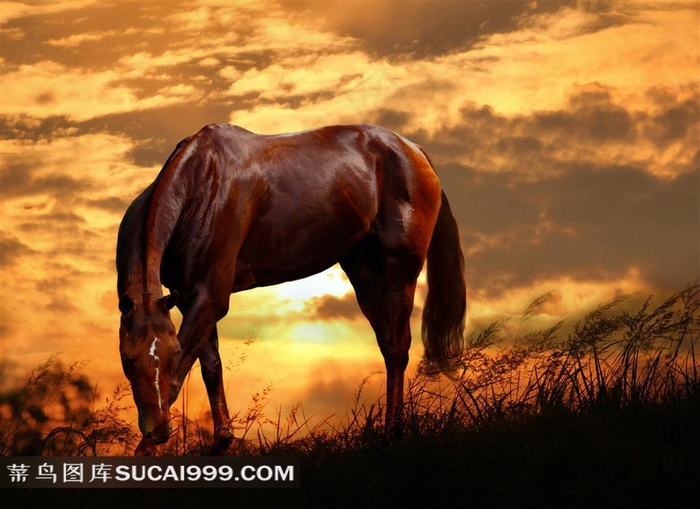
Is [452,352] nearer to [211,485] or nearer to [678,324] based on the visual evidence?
[678,324]

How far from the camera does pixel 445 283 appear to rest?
786 cm

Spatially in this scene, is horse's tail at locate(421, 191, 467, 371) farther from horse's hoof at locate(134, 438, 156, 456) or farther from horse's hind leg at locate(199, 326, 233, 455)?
horse's hoof at locate(134, 438, 156, 456)

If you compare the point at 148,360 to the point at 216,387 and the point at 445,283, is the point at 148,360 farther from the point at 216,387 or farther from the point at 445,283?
the point at 445,283

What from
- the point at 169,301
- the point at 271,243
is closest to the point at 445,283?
the point at 271,243

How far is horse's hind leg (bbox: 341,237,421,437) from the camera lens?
7.10 meters

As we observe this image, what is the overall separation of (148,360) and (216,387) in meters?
1.20

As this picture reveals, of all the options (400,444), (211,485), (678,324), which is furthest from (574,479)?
(678,324)

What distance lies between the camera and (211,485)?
5094 millimetres

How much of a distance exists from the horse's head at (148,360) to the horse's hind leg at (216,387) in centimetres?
97

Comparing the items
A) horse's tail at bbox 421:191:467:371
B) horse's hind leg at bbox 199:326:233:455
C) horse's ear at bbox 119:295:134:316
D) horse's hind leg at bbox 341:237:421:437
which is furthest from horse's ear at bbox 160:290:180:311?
horse's tail at bbox 421:191:467:371

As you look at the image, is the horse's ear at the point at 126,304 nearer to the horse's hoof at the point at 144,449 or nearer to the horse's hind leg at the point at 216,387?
the horse's hoof at the point at 144,449

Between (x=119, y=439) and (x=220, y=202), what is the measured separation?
60.3 inches

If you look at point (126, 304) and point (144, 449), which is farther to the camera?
point (144, 449)

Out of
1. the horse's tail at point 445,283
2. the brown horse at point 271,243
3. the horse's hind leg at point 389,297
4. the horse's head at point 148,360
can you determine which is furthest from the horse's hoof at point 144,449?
the horse's tail at point 445,283
